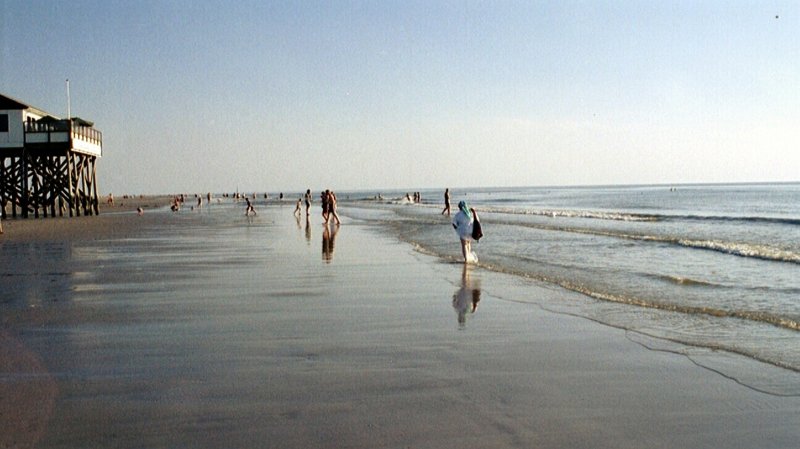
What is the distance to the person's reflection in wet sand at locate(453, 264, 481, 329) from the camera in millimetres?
8466

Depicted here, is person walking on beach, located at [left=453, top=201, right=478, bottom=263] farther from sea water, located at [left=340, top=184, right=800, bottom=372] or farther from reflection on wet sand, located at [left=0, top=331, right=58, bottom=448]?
reflection on wet sand, located at [left=0, top=331, right=58, bottom=448]

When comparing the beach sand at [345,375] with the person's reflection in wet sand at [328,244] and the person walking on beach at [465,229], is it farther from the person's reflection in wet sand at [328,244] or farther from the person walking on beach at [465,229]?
the person's reflection in wet sand at [328,244]

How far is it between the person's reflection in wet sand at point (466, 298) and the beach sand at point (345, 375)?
6 centimetres

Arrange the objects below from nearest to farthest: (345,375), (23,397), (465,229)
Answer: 1. (23,397)
2. (345,375)
3. (465,229)

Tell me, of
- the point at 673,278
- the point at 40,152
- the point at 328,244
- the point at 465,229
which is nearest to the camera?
the point at 673,278

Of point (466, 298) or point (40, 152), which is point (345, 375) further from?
point (40, 152)

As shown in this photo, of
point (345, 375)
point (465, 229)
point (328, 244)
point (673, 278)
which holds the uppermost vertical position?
point (465, 229)

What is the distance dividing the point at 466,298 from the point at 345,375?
4.58 metres

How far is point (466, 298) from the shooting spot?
982 centimetres

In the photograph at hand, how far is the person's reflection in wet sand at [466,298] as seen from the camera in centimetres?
847

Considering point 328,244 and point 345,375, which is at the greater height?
point 345,375

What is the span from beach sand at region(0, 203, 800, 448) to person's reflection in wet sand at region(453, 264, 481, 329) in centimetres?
6

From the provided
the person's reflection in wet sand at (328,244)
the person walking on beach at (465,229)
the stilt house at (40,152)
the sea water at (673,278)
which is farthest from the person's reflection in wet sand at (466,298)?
the stilt house at (40,152)

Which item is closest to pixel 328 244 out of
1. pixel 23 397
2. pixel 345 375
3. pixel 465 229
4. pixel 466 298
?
pixel 465 229
